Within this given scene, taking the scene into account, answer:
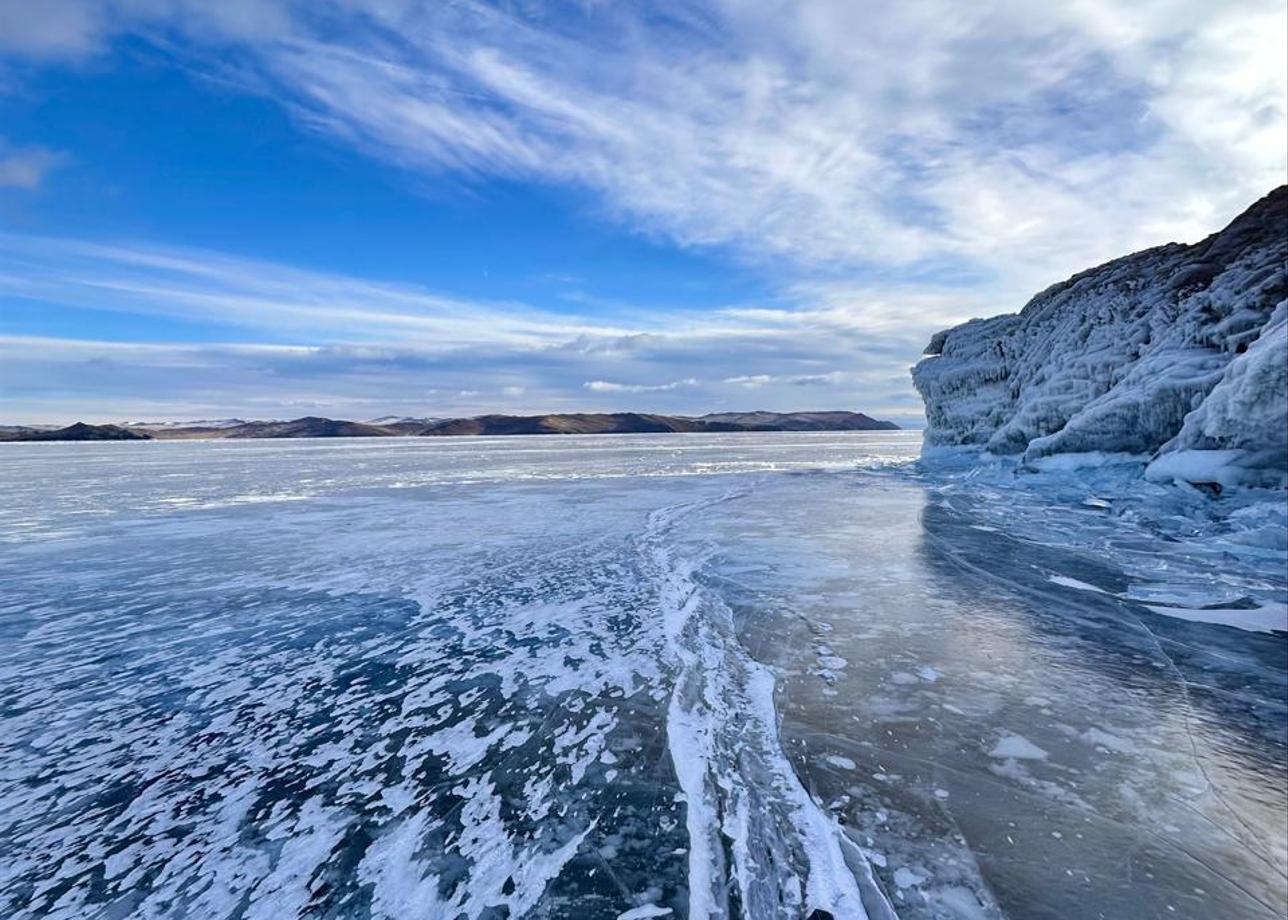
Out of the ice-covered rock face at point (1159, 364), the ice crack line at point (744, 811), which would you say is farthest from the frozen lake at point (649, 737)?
the ice-covered rock face at point (1159, 364)

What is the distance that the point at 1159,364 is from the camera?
1834 centimetres

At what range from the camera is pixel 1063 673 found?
5637mm

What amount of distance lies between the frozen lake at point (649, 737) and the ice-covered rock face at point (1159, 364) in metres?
3.80

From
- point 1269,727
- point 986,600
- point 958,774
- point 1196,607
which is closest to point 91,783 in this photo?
point 958,774

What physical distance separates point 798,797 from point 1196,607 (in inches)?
287

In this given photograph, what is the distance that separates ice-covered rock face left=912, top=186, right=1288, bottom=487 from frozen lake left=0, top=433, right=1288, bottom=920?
3.80 m

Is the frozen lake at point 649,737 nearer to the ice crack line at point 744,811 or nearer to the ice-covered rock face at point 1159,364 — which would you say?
the ice crack line at point 744,811

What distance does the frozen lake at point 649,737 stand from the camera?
10.3 feet

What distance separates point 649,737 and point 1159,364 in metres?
22.1

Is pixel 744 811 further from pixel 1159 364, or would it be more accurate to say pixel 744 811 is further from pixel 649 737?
pixel 1159 364

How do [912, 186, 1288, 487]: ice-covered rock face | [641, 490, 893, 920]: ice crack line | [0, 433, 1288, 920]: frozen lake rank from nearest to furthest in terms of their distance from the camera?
1. [641, 490, 893, 920]: ice crack line
2. [0, 433, 1288, 920]: frozen lake
3. [912, 186, 1288, 487]: ice-covered rock face

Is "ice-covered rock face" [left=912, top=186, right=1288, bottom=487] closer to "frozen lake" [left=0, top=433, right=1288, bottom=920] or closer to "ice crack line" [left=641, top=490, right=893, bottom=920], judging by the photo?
"frozen lake" [left=0, top=433, right=1288, bottom=920]

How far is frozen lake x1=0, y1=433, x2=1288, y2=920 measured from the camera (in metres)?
3.13

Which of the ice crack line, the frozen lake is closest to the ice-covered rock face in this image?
the frozen lake
